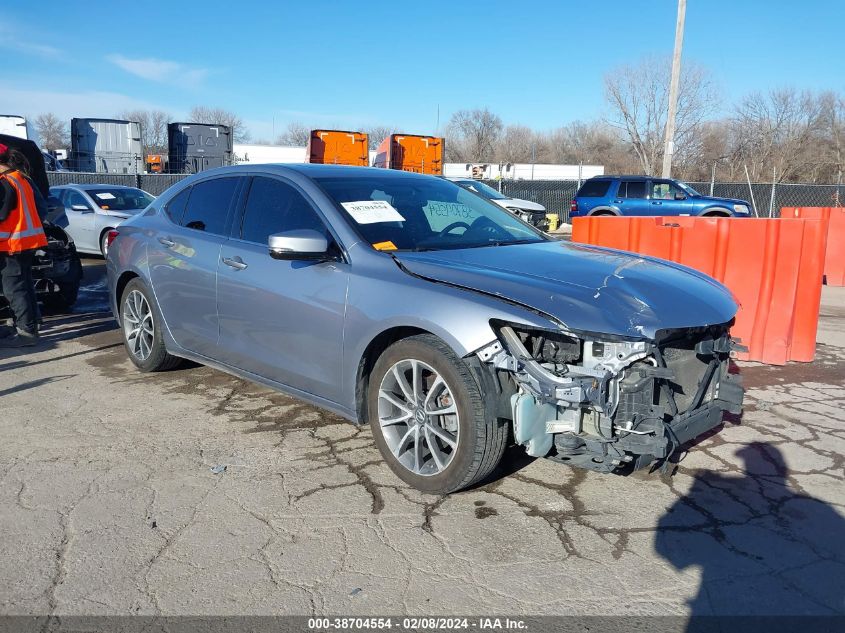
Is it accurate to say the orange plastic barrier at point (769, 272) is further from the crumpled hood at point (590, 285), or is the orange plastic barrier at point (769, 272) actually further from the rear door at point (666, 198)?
the rear door at point (666, 198)

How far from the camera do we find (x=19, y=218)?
6.57 meters

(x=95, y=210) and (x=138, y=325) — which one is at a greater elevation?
(x=95, y=210)

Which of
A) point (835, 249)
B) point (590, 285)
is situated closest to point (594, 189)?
point (835, 249)

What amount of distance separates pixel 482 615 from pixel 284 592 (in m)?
0.77

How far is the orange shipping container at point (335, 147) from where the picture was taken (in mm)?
22922

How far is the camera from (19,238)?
21.5 feet

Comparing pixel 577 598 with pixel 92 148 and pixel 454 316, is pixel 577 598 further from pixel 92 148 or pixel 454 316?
pixel 92 148

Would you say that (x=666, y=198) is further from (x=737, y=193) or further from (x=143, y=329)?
(x=143, y=329)

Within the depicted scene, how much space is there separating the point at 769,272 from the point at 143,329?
5.41 meters

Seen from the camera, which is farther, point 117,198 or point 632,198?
point 632,198

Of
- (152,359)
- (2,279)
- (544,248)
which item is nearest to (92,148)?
A: (2,279)

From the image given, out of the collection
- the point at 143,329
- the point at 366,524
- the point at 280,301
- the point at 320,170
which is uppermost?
the point at 320,170

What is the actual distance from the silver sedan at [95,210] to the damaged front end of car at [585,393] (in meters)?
11.8

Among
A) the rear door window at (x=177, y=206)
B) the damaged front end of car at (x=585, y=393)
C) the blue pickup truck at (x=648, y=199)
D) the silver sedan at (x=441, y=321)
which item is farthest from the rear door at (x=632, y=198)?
the damaged front end of car at (x=585, y=393)
